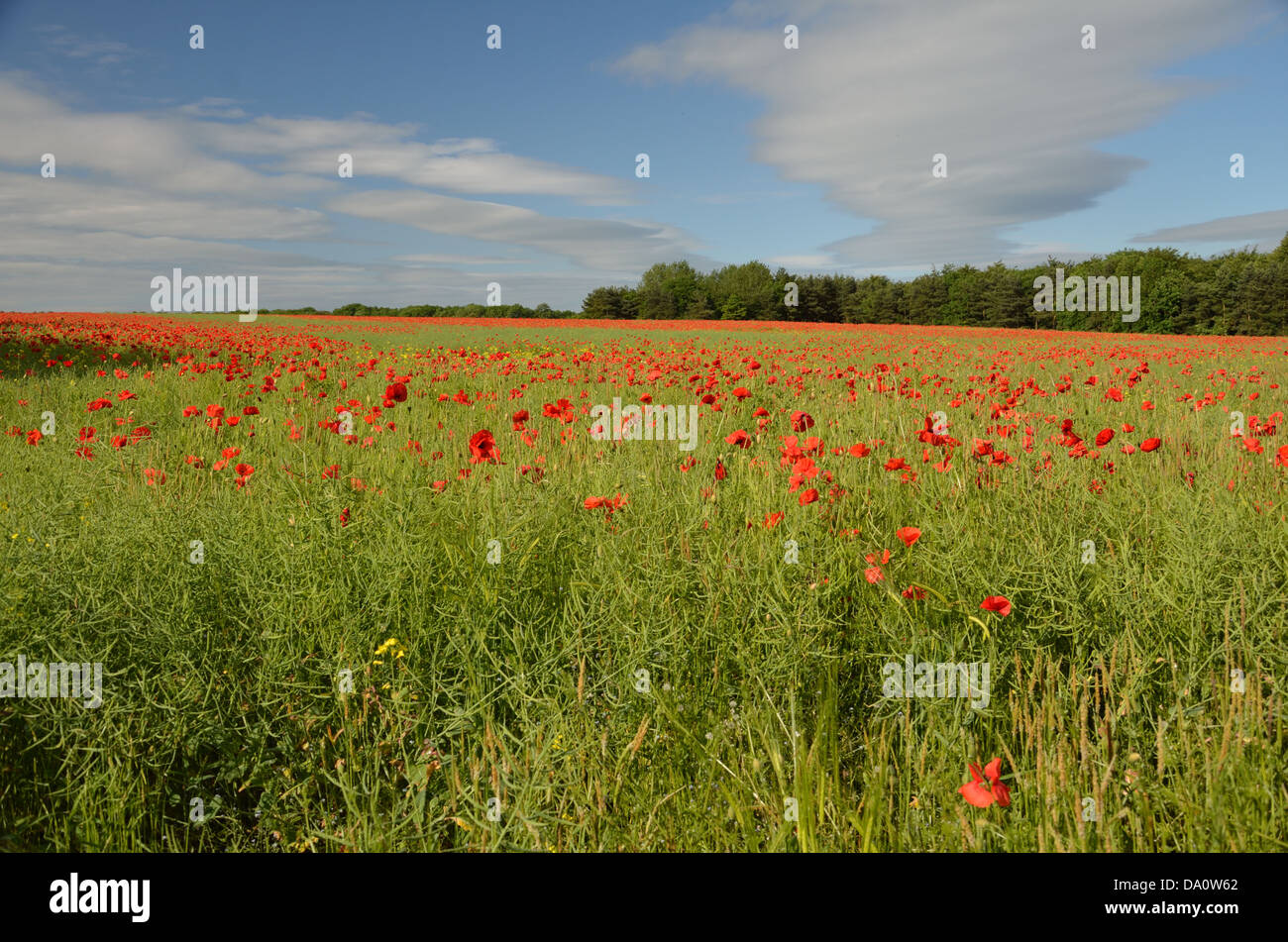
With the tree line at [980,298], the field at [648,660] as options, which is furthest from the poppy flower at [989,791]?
the tree line at [980,298]

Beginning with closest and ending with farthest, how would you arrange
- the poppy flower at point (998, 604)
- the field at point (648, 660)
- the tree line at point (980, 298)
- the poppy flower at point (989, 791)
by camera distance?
the poppy flower at point (989, 791) → the field at point (648, 660) → the poppy flower at point (998, 604) → the tree line at point (980, 298)

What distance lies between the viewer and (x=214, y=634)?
1.95m

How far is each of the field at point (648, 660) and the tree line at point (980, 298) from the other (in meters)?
39.6

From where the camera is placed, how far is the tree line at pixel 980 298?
141 feet

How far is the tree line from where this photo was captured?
43.1 m

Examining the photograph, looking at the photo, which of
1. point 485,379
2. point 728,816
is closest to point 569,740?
point 728,816

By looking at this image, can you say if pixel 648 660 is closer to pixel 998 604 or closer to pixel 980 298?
pixel 998 604

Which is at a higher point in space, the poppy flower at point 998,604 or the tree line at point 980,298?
the tree line at point 980,298

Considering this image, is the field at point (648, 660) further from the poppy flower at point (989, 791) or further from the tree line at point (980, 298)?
the tree line at point (980, 298)

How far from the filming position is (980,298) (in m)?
54.2

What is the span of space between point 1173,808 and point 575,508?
2056 millimetres
